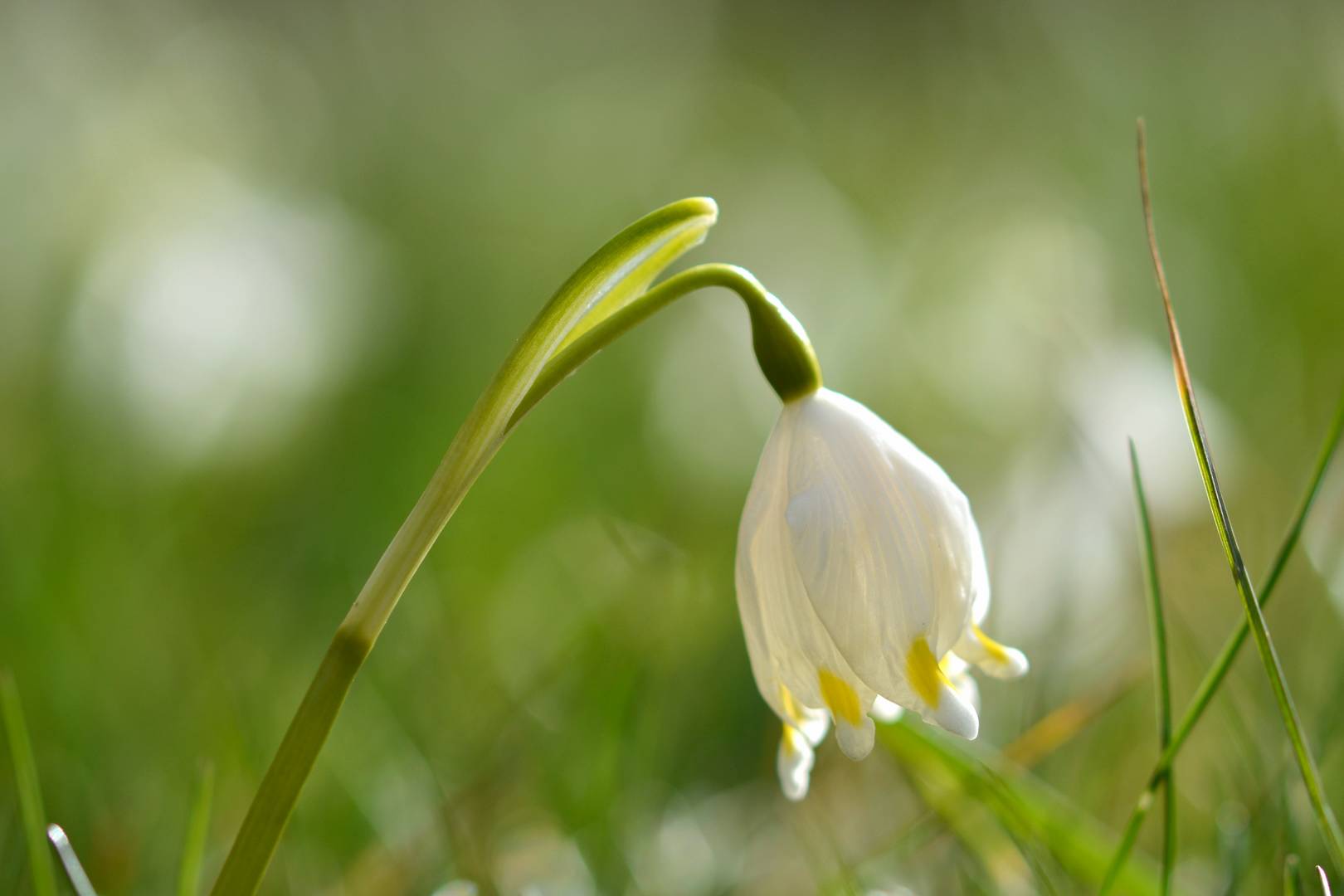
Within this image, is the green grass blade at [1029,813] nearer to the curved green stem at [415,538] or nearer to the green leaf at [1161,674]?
the green leaf at [1161,674]

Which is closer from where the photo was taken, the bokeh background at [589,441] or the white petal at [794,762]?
the white petal at [794,762]

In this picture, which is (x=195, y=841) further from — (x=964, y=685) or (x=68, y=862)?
(x=964, y=685)

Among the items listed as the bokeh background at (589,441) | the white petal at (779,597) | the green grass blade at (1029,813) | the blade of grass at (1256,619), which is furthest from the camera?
the bokeh background at (589,441)

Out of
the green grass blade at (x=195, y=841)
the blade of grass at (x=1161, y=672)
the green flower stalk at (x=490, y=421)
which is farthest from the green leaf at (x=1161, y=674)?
the green grass blade at (x=195, y=841)

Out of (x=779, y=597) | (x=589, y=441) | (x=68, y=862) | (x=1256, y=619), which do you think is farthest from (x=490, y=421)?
(x=589, y=441)

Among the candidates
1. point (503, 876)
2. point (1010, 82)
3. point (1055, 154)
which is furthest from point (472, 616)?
point (1010, 82)

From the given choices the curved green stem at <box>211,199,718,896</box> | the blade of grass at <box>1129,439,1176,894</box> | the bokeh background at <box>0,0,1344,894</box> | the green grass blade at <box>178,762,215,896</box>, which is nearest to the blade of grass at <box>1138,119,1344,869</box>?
the blade of grass at <box>1129,439,1176,894</box>

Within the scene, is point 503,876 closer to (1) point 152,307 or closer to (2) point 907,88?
(1) point 152,307

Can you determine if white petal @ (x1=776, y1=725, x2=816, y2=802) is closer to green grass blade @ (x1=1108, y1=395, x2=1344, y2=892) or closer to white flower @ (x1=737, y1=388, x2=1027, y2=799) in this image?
white flower @ (x1=737, y1=388, x2=1027, y2=799)
